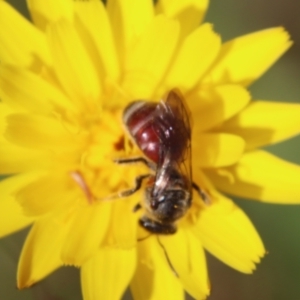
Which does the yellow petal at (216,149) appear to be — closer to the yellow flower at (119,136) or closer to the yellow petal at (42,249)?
the yellow flower at (119,136)

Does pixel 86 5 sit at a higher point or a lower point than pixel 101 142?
higher

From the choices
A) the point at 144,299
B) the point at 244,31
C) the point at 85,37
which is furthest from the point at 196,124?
the point at 244,31

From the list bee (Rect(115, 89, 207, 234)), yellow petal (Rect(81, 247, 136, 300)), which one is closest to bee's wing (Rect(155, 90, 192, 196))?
bee (Rect(115, 89, 207, 234))

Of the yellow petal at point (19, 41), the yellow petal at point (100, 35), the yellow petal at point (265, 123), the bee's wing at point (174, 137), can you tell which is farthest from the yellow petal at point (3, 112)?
the yellow petal at point (265, 123)

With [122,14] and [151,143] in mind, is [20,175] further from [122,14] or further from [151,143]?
[122,14]

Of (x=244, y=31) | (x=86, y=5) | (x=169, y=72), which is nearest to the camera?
(x=86, y=5)

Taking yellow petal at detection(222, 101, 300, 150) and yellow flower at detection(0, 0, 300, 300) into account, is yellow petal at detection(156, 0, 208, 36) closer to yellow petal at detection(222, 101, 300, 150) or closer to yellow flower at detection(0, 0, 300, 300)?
yellow flower at detection(0, 0, 300, 300)

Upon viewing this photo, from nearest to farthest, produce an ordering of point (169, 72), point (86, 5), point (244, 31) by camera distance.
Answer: point (86, 5) → point (169, 72) → point (244, 31)
